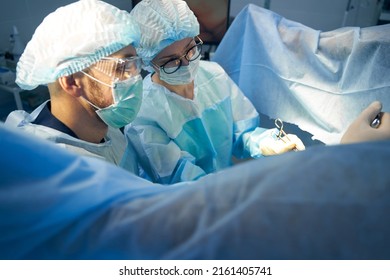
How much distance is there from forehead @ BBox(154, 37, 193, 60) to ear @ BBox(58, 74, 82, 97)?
42cm

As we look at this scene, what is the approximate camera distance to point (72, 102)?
3.06 feet

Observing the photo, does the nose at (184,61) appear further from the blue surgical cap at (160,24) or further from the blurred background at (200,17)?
the blurred background at (200,17)

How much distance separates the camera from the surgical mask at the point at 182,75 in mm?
1252

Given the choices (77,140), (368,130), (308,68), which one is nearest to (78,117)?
(77,140)

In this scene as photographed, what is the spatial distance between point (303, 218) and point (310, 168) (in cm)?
7

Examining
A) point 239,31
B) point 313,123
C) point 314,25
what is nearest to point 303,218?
point 313,123

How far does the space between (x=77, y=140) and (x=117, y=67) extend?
28 centimetres

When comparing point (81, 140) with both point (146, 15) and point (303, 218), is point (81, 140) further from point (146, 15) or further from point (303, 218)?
point (303, 218)

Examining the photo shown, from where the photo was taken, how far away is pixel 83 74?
2.99 ft

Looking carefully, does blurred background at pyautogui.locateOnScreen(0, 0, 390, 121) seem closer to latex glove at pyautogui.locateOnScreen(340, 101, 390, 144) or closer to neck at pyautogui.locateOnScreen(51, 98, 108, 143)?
neck at pyautogui.locateOnScreen(51, 98, 108, 143)

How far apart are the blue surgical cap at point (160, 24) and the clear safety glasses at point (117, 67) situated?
7.2 inches

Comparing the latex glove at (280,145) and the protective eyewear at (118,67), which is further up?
the protective eyewear at (118,67)

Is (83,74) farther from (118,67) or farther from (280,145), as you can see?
(280,145)

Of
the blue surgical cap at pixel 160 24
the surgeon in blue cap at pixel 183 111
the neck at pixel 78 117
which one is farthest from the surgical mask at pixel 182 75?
the neck at pixel 78 117
